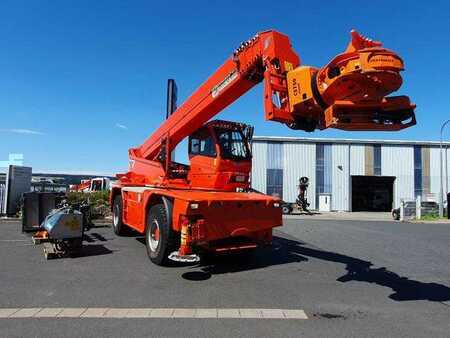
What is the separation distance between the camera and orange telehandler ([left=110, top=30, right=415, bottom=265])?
5.70 m

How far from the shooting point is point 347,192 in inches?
1735

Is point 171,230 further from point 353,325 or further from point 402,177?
point 402,177

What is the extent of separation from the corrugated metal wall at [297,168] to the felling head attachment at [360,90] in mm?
37374

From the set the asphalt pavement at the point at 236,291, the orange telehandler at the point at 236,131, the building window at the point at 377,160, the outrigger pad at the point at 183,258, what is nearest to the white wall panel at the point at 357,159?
the building window at the point at 377,160

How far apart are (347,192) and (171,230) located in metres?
38.5

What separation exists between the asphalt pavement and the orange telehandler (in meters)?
0.72

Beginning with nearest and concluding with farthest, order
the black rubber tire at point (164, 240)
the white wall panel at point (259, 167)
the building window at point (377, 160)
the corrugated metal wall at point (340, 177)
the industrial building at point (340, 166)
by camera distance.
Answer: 1. the black rubber tire at point (164, 240)
2. the white wall panel at point (259, 167)
3. the industrial building at point (340, 166)
4. the corrugated metal wall at point (340, 177)
5. the building window at point (377, 160)

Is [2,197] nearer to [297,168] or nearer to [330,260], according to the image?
[330,260]

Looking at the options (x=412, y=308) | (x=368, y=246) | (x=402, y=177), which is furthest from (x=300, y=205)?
(x=412, y=308)

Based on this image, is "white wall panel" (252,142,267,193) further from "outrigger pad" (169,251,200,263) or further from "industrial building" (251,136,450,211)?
"outrigger pad" (169,251,200,263)

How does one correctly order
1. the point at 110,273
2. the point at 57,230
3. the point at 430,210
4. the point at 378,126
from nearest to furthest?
the point at 378,126, the point at 110,273, the point at 57,230, the point at 430,210

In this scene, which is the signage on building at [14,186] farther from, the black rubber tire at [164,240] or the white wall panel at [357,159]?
the white wall panel at [357,159]

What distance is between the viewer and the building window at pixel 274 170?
43.2m

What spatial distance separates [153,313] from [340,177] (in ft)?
134
